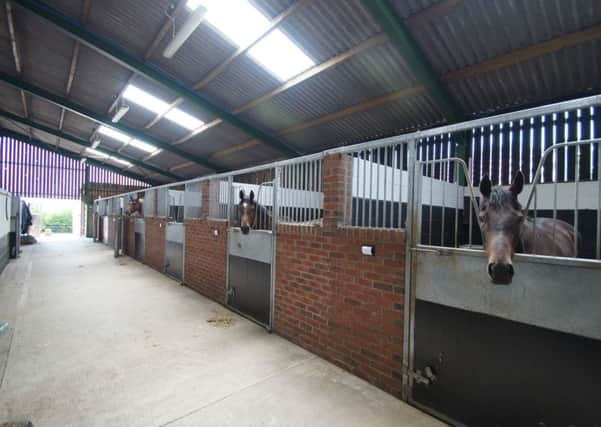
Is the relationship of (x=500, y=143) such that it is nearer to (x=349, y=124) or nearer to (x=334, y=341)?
(x=349, y=124)

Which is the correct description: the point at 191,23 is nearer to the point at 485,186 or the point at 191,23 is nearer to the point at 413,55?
the point at 413,55

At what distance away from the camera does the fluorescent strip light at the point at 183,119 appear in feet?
26.7

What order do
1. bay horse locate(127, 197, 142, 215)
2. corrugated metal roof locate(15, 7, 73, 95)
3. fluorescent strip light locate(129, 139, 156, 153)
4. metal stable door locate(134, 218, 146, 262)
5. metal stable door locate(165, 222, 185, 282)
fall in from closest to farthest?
metal stable door locate(165, 222, 185, 282) < corrugated metal roof locate(15, 7, 73, 95) < metal stable door locate(134, 218, 146, 262) < bay horse locate(127, 197, 142, 215) < fluorescent strip light locate(129, 139, 156, 153)

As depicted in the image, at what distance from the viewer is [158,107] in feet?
26.5

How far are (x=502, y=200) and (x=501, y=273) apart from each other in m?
0.42

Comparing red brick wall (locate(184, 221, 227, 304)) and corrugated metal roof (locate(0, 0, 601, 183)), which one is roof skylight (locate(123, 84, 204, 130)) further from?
red brick wall (locate(184, 221, 227, 304))

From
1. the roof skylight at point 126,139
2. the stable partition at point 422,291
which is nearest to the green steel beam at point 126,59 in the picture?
the stable partition at point 422,291

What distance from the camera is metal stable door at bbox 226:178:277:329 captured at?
3.28m

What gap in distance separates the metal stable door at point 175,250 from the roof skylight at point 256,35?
3.58 m

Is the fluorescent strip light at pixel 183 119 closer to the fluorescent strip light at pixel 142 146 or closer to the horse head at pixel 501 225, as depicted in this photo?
the fluorescent strip light at pixel 142 146

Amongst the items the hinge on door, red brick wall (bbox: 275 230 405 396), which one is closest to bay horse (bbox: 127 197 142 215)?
red brick wall (bbox: 275 230 405 396)

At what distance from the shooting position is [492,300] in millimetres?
1595

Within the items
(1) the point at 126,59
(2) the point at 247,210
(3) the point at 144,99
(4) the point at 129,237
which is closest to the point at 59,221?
(4) the point at 129,237

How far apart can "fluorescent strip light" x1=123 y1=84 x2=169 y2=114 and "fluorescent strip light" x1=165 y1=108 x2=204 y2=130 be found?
9.9 inches
